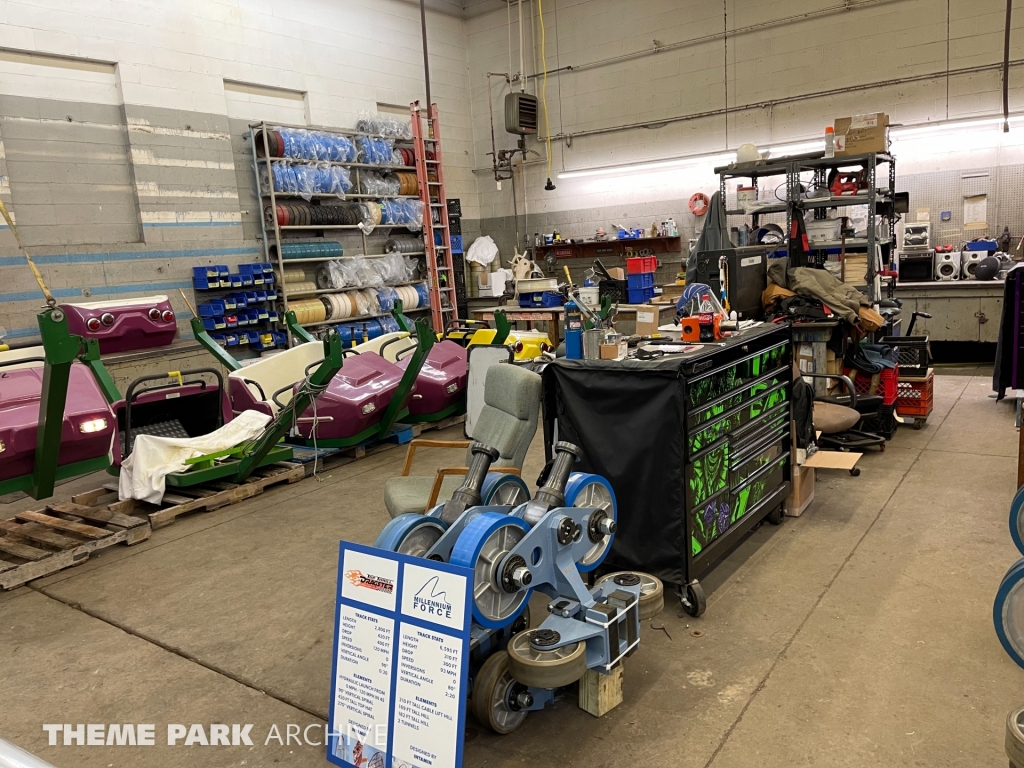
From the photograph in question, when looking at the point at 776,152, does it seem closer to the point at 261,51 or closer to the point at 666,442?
the point at 261,51

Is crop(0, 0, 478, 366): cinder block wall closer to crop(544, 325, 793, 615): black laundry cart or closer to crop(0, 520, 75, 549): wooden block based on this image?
crop(0, 520, 75, 549): wooden block

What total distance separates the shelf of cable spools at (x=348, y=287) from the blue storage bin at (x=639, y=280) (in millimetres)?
3215

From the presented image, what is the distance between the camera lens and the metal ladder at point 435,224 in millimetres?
9578

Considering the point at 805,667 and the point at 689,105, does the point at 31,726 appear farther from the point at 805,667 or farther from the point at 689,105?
the point at 689,105

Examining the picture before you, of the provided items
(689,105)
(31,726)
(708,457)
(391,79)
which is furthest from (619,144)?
(31,726)

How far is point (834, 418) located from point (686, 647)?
Answer: 244cm

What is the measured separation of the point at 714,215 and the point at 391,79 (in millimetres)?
5218

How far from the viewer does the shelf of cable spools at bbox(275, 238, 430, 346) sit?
27.4ft

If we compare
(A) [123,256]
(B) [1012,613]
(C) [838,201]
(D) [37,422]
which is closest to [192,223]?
(A) [123,256]

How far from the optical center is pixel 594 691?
234 centimetres

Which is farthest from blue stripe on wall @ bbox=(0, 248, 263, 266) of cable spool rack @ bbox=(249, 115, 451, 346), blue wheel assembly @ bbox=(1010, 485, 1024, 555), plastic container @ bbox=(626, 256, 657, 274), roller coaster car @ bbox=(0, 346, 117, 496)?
blue wheel assembly @ bbox=(1010, 485, 1024, 555)

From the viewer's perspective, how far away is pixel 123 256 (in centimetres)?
712

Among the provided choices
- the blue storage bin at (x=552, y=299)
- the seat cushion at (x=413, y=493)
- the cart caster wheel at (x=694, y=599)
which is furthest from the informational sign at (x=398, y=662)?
the blue storage bin at (x=552, y=299)

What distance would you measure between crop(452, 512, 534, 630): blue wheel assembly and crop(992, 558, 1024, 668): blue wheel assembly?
1.35 m
